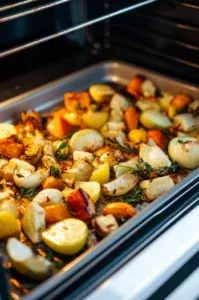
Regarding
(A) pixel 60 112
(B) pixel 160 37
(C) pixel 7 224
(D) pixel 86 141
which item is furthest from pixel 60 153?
(B) pixel 160 37

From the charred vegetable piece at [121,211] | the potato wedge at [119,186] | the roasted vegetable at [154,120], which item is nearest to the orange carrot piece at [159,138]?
the roasted vegetable at [154,120]

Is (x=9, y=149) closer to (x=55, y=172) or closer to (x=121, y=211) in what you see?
(x=55, y=172)

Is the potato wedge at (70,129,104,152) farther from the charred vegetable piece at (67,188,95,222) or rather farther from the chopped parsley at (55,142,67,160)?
the charred vegetable piece at (67,188,95,222)

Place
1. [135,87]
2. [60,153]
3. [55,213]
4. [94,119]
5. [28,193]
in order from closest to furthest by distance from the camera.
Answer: [55,213] → [28,193] → [60,153] → [94,119] → [135,87]

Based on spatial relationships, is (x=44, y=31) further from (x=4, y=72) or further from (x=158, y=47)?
(x=158, y=47)

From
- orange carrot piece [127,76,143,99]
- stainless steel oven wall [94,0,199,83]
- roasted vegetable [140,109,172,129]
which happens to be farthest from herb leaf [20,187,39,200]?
stainless steel oven wall [94,0,199,83]

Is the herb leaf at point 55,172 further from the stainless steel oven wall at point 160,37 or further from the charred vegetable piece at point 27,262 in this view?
Answer: the stainless steel oven wall at point 160,37

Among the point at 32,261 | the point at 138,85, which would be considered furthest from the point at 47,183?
the point at 138,85
